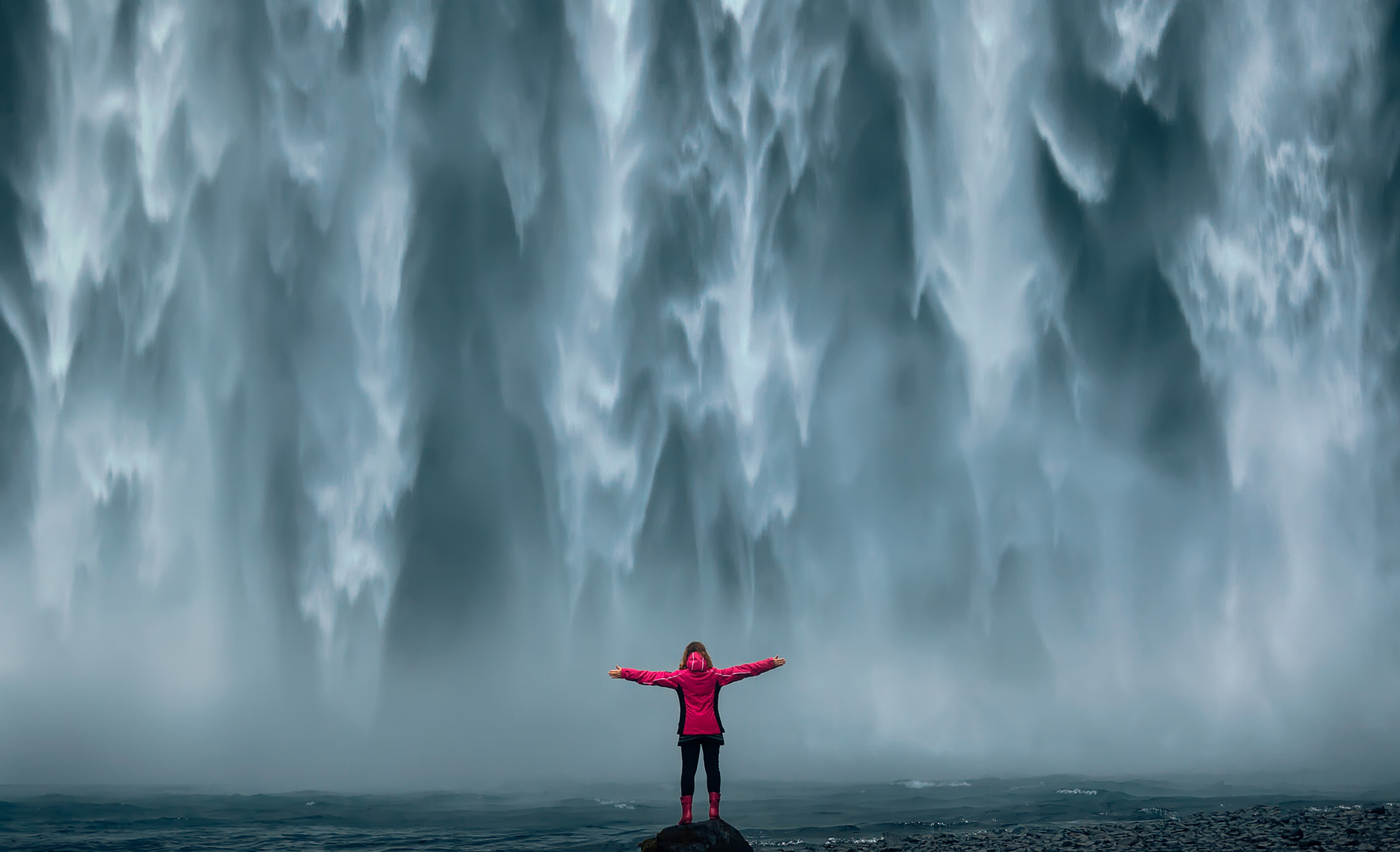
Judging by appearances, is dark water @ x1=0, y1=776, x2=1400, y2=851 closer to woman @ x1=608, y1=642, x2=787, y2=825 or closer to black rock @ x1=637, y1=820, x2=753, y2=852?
woman @ x1=608, y1=642, x2=787, y2=825

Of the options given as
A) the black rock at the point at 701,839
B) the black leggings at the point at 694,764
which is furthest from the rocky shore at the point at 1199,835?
the black rock at the point at 701,839

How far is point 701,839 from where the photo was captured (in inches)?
512

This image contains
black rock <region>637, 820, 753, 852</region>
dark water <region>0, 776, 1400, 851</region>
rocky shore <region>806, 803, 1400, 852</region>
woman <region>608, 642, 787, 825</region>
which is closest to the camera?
black rock <region>637, 820, 753, 852</region>

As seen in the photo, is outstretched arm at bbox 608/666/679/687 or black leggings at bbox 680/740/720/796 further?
black leggings at bbox 680/740/720/796

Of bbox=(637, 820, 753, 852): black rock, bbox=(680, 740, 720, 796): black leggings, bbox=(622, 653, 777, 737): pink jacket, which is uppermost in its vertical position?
bbox=(622, 653, 777, 737): pink jacket

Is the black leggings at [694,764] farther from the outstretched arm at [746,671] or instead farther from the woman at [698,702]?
the outstretched arm at [746,671]

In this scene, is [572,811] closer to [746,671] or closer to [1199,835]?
[746,671]

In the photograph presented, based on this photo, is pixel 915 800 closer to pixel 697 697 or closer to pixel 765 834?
pixel 765 834

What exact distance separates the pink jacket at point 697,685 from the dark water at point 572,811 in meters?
2.45

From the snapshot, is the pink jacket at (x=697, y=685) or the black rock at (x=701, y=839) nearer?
the black rock at (x=701, y=839)

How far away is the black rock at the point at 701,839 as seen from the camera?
13.0m

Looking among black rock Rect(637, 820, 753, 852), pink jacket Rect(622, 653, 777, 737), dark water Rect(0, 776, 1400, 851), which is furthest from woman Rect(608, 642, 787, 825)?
dark water Rect(0, 776, 1400, 851)

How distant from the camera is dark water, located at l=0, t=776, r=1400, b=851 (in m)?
16.6

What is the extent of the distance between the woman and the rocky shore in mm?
1822
